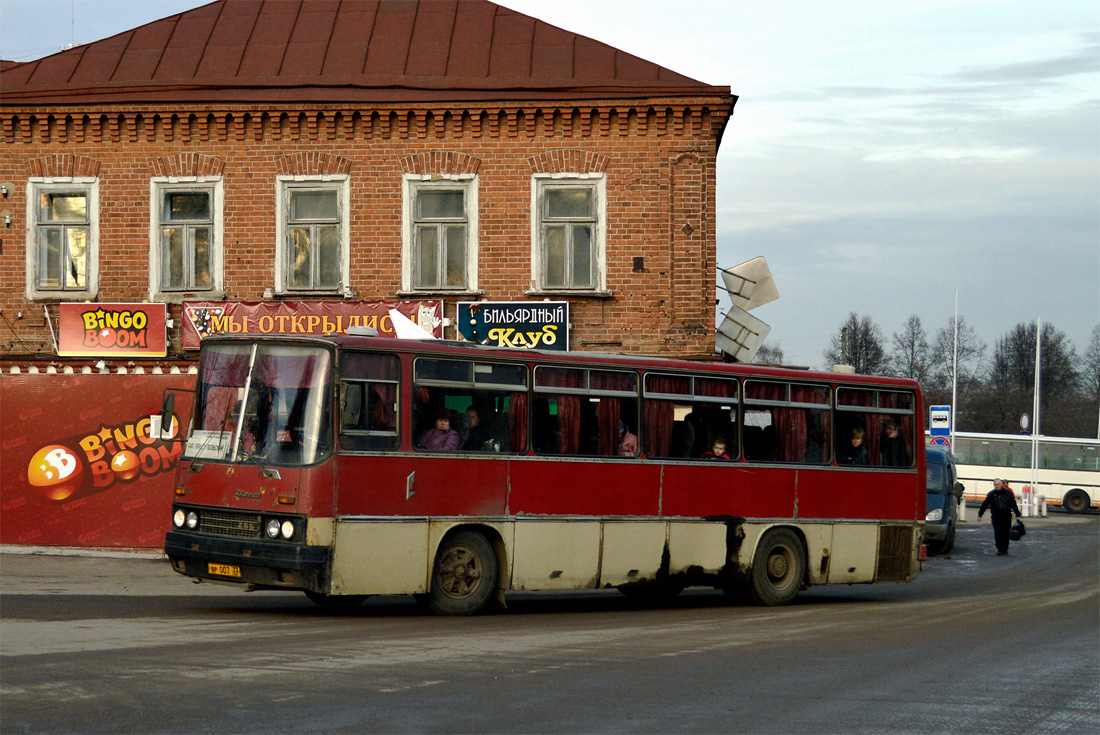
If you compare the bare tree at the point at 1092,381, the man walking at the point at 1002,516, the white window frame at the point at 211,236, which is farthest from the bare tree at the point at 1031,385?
the white window frame at the point at 211,236

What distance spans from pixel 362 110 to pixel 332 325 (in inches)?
147

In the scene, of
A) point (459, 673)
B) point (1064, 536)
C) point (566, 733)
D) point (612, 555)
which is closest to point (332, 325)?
point (612, 555)

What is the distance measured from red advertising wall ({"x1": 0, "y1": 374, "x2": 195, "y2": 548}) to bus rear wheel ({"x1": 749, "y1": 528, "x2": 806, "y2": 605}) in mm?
10625

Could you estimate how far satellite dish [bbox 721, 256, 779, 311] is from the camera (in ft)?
81.5

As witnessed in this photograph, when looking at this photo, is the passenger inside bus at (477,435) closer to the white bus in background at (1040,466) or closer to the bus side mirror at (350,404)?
the bus side mirror at (350,404)

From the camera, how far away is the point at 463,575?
552 inches

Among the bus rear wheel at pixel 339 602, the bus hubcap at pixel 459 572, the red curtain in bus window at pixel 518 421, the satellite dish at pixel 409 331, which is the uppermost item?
the satellite dish at pixel 409 331

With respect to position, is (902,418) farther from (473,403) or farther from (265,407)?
(265,407)

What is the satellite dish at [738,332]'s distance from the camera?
2456 centimetres

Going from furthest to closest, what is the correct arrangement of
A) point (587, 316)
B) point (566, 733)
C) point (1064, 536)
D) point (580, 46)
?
point (1064, 536), point (580, 46), point (587, 316), point (566, 733)

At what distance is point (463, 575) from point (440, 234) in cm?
1033

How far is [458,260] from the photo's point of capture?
23297 mm

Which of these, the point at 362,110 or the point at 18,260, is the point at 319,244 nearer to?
the point at 362,110

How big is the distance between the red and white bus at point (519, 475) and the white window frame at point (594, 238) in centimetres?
609
